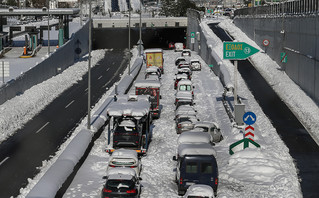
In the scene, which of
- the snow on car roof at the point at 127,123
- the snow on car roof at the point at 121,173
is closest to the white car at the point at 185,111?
the snow on car roof at the point at 127,123

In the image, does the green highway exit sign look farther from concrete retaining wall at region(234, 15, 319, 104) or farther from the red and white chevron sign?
concrete retaining wall at region(234, 15, 319, 104)

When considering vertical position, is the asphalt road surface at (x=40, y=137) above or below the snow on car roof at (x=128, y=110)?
below

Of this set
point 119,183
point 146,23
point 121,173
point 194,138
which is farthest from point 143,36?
point 119,183

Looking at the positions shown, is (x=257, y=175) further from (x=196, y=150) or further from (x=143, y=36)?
(x=143, y=36)

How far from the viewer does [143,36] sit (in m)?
128

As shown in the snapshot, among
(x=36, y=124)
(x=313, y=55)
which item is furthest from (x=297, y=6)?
(x=36, y=124)

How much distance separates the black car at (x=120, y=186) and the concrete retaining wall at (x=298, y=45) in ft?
86.7

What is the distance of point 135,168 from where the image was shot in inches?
1087

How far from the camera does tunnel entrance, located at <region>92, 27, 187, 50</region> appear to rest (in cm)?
12019

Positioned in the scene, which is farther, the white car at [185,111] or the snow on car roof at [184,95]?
the snow on car roof at [184,95]

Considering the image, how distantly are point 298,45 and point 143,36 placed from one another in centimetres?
7666

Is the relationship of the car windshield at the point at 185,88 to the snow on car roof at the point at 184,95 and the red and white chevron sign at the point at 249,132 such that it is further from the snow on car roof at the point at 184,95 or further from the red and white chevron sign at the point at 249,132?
the red and white chevron sign at the point at 249,132

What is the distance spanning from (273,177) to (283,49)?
36.2 metres

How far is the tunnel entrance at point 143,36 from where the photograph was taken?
120 meters
